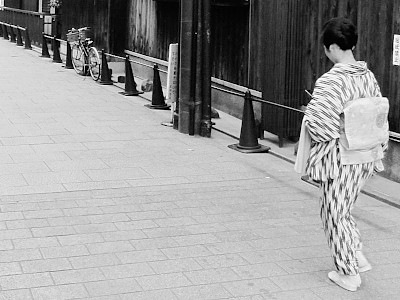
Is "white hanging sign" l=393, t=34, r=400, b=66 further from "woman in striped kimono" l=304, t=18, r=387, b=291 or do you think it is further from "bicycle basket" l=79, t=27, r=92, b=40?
"bicycle basket" l=79, t=27, r=92, b=40

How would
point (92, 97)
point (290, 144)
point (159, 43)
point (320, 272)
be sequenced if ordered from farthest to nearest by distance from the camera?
point (159, 43), point (92, 97), point (290, 144), point (320, 272)

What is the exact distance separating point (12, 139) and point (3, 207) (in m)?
3.69

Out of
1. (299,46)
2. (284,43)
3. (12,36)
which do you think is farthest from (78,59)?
(12,36)

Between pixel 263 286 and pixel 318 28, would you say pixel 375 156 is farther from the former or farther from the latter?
pixel 318 28

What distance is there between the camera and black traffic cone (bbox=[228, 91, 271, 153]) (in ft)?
35.4

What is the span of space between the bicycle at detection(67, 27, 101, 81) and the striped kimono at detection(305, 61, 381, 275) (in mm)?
13473

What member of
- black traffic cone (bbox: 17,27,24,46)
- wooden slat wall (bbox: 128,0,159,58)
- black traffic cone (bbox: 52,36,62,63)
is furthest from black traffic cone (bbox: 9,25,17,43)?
wooden slat wall (bbox: 128,0,159,58)

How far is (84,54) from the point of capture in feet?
64.1

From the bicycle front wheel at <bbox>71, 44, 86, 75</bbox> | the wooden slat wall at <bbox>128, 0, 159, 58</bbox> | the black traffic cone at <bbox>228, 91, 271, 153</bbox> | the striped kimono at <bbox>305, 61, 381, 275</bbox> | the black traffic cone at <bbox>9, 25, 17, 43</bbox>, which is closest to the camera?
the striped kimono at <bbox>305, 61, 381, 275</bbox>

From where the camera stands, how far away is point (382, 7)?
9.27 meters

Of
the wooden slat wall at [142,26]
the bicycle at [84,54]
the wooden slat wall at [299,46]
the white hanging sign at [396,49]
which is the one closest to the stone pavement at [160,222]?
the wooden slat wall at [299,46]

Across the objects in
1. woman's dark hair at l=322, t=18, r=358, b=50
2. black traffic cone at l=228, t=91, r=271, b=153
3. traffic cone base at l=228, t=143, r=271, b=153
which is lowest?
traffic cone base at l=228, t=143, r=271, b=153

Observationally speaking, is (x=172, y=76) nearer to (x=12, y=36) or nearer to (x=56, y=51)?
(x=56, y=51)

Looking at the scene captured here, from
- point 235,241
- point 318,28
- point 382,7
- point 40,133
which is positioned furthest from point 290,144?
point 235,241
